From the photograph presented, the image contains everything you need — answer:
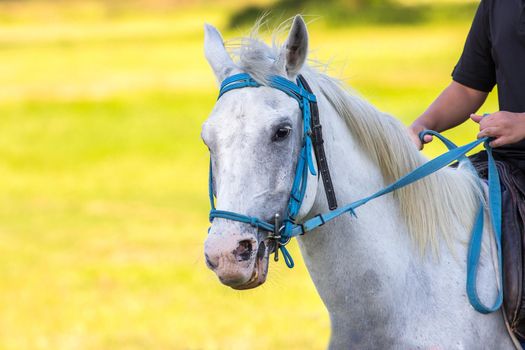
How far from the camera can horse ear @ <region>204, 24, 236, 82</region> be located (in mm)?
3693

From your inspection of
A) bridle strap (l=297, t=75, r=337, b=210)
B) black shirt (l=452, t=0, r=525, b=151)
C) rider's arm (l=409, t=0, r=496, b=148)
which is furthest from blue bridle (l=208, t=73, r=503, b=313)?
rider's arm (l=409, t=0, r=496, b=148)

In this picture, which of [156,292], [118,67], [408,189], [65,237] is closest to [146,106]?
[118,67]

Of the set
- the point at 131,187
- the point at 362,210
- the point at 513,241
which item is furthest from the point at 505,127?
the point at 131,187

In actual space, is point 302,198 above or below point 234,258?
above

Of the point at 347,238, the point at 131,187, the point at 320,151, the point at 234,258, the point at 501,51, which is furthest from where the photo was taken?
the point at 131,187

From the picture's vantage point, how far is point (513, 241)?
12.6ft

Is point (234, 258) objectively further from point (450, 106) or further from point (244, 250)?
point (450, 106)

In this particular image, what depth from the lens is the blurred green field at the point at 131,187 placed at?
930 centimetres

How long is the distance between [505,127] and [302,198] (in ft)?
3.25

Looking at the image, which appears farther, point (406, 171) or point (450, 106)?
point (450, 106)

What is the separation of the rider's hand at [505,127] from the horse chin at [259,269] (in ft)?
3.76

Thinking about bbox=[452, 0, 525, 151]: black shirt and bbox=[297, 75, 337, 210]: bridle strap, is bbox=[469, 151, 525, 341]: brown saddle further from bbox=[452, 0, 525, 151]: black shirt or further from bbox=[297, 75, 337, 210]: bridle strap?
bbox=[297, 75, 337, 210]: bridle strap

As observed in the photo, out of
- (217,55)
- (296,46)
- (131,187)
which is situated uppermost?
(131,187)

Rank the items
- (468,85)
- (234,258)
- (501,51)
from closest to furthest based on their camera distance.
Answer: (234,258) < (501,51) < (468,85)
